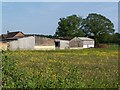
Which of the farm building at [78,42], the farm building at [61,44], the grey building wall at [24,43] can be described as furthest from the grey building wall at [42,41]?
the farm building at [78,42]

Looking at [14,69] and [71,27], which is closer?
[14,69]

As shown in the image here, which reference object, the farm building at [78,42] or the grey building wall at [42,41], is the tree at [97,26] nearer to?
the farm building at [78,42]

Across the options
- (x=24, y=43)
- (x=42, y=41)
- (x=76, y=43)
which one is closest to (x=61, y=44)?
(x=76, y=43)

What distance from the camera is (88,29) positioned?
68562 millimetres

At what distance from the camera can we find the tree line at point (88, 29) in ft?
215

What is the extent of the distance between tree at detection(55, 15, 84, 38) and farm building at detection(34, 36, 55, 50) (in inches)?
703

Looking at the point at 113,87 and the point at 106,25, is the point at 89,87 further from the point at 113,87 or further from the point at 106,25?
the point at 106,25

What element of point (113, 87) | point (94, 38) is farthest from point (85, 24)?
point (113, 87)

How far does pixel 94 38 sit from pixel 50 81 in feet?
204

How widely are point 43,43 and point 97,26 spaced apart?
22879 millimetres

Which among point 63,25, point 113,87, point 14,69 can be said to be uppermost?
point 63,25

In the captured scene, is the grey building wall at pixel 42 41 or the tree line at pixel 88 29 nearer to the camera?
the grey building wall at pixel 42 41

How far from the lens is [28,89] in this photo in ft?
14.2

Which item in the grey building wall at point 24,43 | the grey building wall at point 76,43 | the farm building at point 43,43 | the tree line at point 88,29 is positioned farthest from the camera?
the tree line at point 88,29
